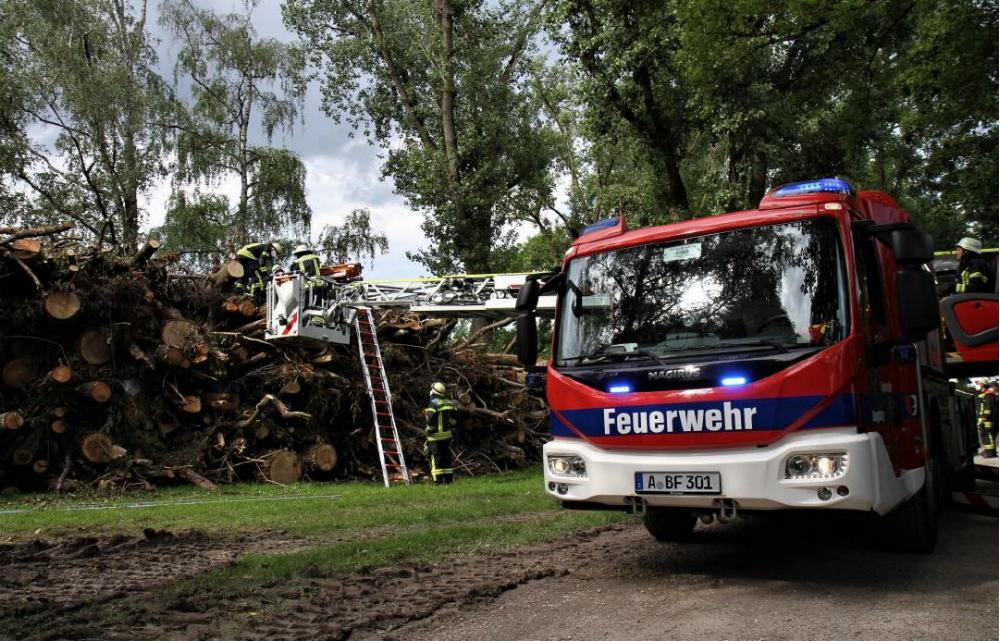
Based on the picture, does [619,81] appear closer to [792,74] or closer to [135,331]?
[792,74]

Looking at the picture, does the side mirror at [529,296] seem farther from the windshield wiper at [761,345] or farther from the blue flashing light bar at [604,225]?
the windshield wiper at [761,345]

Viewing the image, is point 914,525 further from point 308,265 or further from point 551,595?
point 308,265

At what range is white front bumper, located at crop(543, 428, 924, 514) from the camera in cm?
462

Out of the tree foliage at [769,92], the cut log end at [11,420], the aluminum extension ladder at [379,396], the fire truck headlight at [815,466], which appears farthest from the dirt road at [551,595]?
the tree foliage at [769,92]

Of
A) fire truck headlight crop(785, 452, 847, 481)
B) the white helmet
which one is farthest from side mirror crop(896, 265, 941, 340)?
the white helmet

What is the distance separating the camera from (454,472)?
46.7 feet

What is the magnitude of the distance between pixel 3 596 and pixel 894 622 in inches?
209

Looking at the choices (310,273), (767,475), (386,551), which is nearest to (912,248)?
(767,475)

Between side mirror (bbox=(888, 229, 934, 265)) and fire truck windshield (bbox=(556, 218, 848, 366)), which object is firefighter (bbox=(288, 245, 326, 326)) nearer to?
fire truck windshield (bbox=(556, 218, 848, 366))

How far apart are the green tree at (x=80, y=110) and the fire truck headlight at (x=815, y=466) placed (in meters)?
22.8

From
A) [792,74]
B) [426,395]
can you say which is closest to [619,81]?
[792,74]

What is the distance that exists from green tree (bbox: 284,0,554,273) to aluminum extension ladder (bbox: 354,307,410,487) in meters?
10.8

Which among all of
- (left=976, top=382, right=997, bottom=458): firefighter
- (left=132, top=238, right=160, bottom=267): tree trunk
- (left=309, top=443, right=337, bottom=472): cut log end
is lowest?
(left=976, top=382, right=997, bottom=458): firefighter

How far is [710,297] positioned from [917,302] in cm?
123
